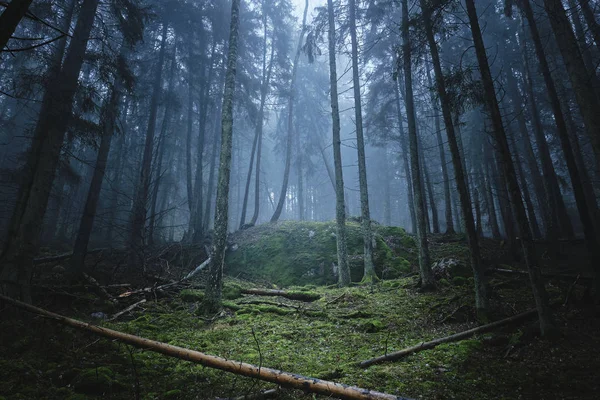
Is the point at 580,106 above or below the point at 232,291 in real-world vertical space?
above

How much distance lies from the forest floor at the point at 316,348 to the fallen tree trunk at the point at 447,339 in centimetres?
12

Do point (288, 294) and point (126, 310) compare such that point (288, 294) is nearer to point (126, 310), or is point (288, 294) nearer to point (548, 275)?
point (126, 310)

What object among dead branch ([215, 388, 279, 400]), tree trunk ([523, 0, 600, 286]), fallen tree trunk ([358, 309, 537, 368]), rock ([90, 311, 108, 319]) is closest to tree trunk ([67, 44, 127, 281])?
rock ([90, 311, 108, 319])

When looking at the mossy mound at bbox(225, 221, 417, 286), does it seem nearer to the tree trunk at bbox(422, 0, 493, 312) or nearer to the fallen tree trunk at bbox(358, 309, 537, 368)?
the tree trunk at bbox(422, 0, 493, 312)

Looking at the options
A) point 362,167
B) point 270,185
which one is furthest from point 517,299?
point 270,185

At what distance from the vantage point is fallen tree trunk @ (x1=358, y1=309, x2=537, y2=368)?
15.4ft

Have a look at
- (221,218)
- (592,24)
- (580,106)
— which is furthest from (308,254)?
(592,24)

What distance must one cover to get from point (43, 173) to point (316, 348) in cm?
763

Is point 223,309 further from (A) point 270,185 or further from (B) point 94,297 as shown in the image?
(A) point 270,185

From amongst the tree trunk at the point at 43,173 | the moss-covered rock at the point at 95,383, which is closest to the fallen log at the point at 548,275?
the moss-covered rock at the point at 95,383

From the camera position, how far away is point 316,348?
219 inches

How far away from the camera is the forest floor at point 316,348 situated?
3602 mm

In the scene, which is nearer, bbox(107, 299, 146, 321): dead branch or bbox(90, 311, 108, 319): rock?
bbox(107, 299, 146, 321): dead branch

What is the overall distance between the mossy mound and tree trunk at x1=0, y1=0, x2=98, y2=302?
895 cm
